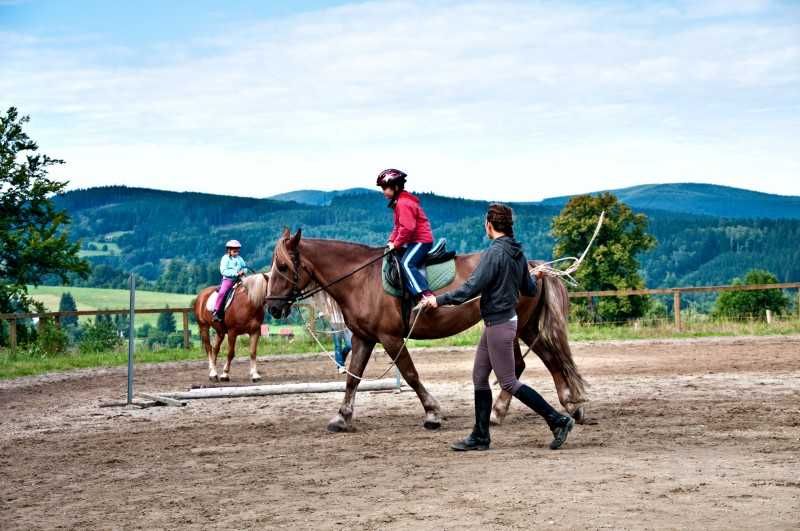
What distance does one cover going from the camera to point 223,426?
1204 cm

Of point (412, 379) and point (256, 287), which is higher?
point (256, 287)

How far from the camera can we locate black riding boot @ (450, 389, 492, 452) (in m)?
9.19

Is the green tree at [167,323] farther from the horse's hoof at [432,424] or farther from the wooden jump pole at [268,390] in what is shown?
the horse's hoof at [432,424]

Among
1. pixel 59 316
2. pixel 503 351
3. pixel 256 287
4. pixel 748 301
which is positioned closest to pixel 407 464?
pixel 503 351

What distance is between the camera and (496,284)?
8.97 metres

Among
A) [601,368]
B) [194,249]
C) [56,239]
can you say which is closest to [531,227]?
[194,249]

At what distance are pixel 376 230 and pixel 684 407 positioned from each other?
116m

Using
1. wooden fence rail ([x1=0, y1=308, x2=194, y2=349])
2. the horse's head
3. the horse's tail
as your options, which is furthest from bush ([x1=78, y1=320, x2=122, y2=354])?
the horse's tail

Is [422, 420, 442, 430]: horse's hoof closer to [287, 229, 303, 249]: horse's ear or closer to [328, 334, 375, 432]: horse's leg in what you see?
[328, 334, 375, 432]: horse's leg

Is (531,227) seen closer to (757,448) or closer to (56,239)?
(56,239)

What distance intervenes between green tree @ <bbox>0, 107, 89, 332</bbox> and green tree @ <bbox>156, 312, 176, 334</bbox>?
3.61 meters

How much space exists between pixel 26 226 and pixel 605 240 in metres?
34.5

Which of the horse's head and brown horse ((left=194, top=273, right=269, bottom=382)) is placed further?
brown horse ((left=194, top=273, right=269, bottom=382))

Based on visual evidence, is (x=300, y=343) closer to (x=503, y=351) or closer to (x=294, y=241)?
(x=294, y=241)
